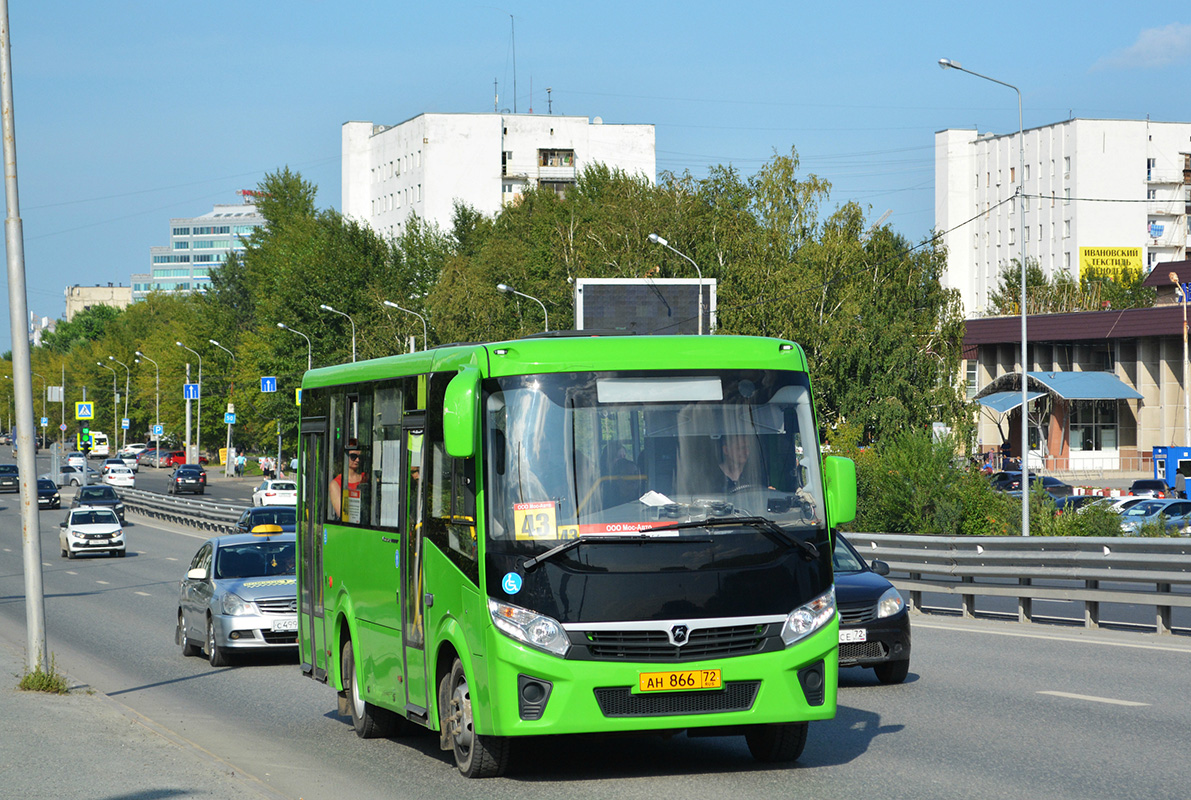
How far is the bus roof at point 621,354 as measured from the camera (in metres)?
8.48

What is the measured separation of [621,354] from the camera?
8.57 m

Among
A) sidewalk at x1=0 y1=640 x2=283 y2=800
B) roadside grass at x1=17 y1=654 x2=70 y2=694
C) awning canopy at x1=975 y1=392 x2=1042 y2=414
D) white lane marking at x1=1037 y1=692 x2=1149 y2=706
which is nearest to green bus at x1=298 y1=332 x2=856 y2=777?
sidewalk at x1=0 y1=640 x2=283 y2=800

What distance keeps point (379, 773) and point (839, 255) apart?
52794 millimetres

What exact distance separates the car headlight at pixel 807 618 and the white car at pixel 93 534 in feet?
114

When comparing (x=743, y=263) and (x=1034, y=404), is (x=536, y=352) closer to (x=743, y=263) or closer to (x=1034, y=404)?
(x=743, y=263)

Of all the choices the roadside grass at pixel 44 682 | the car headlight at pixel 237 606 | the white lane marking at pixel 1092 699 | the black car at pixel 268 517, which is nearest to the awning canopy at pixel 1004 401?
the black car at pixel 268 517

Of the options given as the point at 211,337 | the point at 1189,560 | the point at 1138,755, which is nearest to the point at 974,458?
the point at 1189,560

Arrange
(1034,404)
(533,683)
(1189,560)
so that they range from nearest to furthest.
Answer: (533,683) → (1189,560) → (1034,404)

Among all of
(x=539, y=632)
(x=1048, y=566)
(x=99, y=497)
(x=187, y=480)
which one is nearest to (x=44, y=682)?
(x=539, y=632)

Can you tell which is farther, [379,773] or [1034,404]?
[1034,404]

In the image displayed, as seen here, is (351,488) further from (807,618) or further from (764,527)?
(807,618)

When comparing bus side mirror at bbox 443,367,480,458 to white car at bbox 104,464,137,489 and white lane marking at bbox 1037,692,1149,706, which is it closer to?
white lane marking at bbox 1037,692,1149,706

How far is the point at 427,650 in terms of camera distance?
353 inches

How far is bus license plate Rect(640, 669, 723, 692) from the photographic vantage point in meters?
8.02
